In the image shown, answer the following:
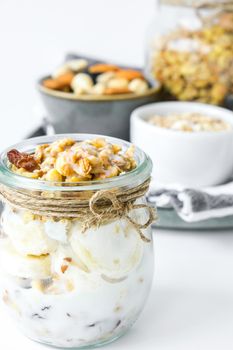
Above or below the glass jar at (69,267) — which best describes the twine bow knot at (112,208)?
above

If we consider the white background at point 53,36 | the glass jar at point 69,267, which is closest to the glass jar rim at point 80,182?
the glass jar at point 69,267

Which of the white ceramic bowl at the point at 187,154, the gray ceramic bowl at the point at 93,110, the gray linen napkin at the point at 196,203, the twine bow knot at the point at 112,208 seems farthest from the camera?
the gray ceramic bowl at the point at 93,110

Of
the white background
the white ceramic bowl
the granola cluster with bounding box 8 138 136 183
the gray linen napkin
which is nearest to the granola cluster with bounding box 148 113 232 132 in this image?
the white ceramic bowl

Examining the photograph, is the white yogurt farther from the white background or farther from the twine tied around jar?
the white background

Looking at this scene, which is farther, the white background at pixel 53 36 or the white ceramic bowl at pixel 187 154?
the white background at pixel 53 36

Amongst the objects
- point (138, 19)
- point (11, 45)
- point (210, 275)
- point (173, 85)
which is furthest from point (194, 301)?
point (11, 45)

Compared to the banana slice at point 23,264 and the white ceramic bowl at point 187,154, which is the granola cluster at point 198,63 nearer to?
the white ceramic bowl at point 187,154

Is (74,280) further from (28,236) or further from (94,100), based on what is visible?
(94,100)

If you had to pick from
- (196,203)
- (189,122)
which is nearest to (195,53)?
(189,122)
